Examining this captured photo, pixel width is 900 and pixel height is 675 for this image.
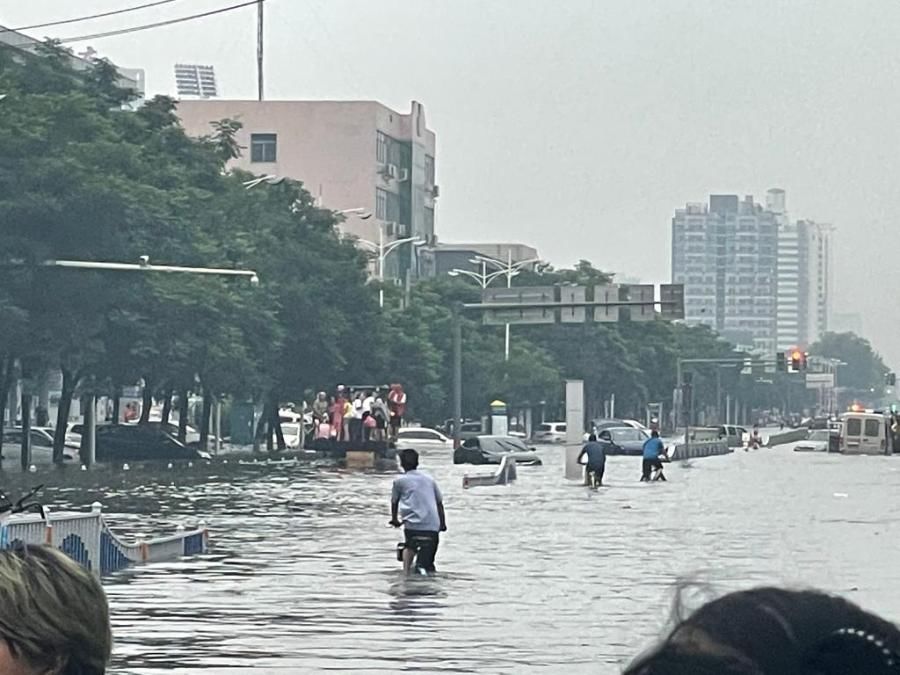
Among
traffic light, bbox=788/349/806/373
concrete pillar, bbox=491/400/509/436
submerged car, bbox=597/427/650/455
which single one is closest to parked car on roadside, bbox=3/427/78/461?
submerged car, bbox=597/427/650/455

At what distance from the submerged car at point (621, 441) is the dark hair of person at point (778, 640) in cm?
9970

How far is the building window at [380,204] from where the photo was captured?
161625mm

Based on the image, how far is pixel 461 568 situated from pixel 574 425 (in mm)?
36619

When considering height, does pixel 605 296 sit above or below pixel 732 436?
above

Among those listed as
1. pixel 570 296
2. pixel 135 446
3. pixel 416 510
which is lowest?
pixel 416 510

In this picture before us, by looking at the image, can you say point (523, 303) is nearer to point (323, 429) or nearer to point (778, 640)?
Result: point (323, 429)

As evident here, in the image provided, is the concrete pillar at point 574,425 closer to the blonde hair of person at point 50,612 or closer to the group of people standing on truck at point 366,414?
the group of people standing on truck at point 366,414

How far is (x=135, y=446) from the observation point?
265 feet

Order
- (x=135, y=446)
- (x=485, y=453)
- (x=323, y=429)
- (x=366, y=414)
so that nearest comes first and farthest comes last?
(x=366, y=414) < (x=135, y=446) < (x=485, y=453) < (x=323, y=429)

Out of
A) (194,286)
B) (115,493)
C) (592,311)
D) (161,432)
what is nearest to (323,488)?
(115,493)

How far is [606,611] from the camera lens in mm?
23266

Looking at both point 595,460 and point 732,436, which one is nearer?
point 595,460

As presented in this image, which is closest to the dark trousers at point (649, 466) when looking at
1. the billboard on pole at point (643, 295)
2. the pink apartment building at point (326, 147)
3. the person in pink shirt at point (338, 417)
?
the person in pink shirt at point (338, 417)

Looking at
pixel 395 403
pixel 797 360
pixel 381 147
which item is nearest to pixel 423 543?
pixel 395 403
